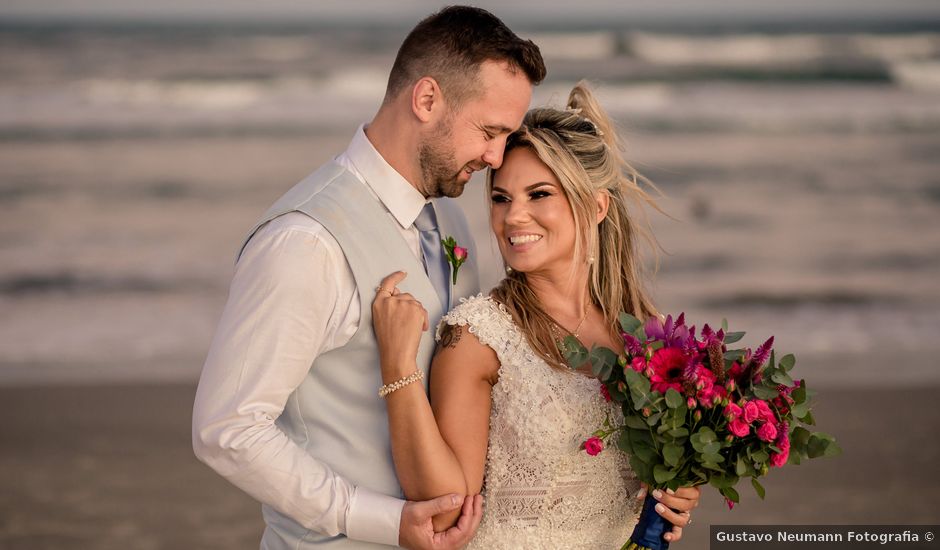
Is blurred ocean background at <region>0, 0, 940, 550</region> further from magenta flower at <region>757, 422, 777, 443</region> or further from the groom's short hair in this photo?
magenta flower at <region>757, 422, 777, 443</region>

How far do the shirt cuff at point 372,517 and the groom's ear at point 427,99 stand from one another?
3.73 feet

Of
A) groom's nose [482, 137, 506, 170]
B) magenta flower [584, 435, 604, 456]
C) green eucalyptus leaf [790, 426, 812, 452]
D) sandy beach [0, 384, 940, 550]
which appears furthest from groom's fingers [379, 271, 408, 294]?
sandy beach [0, 384, 940, 550]

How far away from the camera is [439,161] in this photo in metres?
3.43

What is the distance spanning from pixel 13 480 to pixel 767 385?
5.30m

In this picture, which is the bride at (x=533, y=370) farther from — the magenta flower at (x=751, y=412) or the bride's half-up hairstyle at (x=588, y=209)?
the magenta flower at (x=751, y=412)

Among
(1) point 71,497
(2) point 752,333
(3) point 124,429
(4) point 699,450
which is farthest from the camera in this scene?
(2) point 752,333

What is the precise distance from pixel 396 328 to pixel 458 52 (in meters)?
0.88

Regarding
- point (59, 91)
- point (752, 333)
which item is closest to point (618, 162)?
point (752, 333)

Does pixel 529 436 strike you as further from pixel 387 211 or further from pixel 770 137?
pixel 770 137

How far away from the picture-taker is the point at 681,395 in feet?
10.1

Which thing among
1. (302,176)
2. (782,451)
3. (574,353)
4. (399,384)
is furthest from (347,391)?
(302,176)

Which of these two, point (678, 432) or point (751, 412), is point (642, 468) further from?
point (751, 412)

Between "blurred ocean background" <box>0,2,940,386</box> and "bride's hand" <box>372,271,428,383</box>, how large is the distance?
1.11 meters

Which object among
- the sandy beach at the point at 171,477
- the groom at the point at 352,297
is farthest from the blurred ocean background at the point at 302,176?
the groom at the point at 352,297
